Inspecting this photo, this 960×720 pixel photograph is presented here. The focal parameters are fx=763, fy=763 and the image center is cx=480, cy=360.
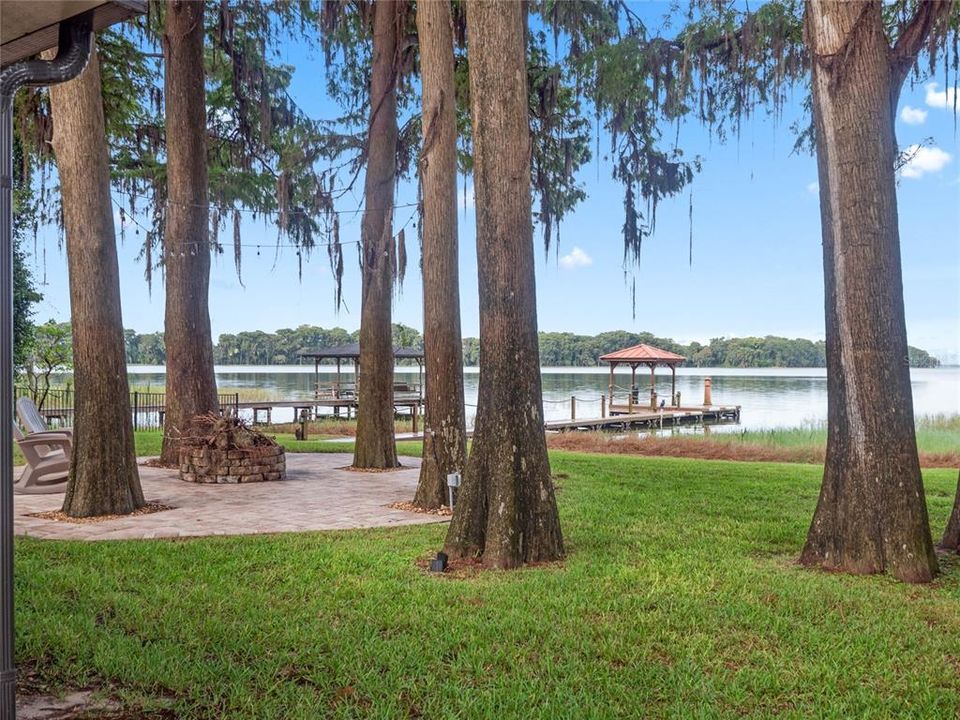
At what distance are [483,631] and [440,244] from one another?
178 inches

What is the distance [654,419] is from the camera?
24703mm

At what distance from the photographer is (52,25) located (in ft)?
7.49

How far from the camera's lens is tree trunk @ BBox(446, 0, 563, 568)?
4531 millimetres

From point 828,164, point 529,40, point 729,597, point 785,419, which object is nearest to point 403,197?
point 529,40

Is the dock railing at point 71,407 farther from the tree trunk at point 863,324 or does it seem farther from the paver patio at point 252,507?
the tree trunk at point 863,324

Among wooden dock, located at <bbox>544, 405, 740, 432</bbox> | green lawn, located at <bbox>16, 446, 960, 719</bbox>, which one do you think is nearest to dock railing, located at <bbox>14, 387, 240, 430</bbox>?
wooden dock, located at <bbox>544, 405, 740, 432</bbox>

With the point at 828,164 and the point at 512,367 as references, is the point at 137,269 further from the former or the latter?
the point at 828,164

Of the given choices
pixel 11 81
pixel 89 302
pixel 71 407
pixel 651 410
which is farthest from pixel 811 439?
pixel 71 407

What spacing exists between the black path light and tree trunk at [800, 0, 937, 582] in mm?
3684

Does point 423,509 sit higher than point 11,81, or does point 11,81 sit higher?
point 11,81

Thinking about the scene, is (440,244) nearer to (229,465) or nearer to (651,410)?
(229,465)

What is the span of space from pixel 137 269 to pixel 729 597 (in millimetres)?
11675

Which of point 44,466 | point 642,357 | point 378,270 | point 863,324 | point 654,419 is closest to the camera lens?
point 863,324

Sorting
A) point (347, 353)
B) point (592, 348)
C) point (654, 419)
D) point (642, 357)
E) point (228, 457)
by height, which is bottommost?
point (654, 419)
